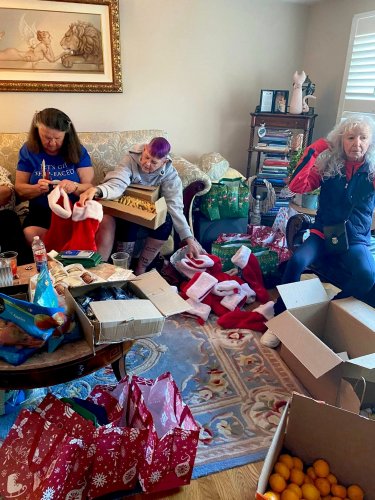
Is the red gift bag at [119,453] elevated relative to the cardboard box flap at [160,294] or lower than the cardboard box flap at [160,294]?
lower

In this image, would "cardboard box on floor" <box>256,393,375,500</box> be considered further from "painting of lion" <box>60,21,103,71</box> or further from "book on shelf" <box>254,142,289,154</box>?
"painting of lion" <box>60,21,103,71</box>

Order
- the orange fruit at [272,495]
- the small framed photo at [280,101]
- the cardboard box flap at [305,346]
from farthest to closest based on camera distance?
the small framed photo at [280,101]
the cardboard box flap at [305,346]
the orange fruit at [272,495]

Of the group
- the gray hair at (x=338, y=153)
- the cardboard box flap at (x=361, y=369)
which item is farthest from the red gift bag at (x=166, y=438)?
the gray hair at (x=338, y=153)

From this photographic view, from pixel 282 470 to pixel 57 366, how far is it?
772 millimetres

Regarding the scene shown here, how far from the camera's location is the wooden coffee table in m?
1.13

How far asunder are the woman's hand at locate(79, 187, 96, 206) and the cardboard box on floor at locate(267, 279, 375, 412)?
3.66 ft

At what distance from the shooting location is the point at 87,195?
2125 millimetres

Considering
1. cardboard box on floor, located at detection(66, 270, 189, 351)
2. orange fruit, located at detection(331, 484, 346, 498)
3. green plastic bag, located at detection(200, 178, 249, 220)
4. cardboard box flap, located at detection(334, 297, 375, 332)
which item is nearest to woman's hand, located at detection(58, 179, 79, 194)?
green plastic bag, located at detection(200, 178, 249, 220)

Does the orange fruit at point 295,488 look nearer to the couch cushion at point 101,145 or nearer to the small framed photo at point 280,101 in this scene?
the couch cushion at point 101,145

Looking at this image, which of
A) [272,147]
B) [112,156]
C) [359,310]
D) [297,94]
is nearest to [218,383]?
[359,310]

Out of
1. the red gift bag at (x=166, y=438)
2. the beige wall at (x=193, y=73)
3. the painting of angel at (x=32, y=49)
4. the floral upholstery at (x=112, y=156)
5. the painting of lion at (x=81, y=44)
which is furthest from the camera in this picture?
the beige wall at (x=193, y=73)

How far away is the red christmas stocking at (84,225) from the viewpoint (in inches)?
79.1

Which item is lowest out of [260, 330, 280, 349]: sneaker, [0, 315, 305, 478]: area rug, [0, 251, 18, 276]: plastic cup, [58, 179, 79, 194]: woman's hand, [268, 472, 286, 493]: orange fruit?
[0, 315, 305, 478]: area rug

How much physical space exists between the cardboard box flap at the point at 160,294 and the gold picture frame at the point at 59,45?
2.07 m
